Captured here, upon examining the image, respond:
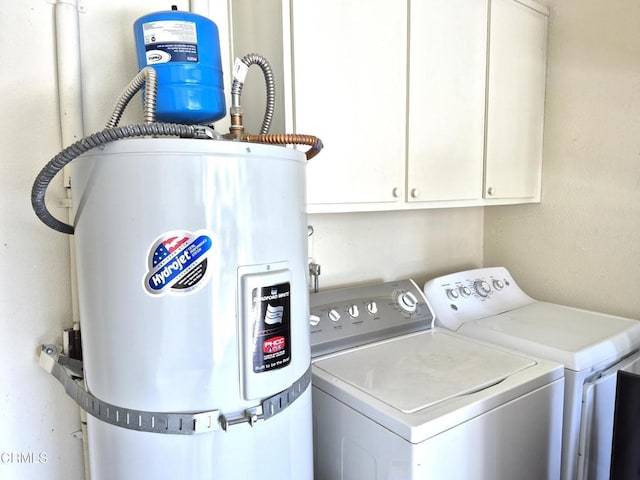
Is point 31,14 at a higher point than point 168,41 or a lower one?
higher

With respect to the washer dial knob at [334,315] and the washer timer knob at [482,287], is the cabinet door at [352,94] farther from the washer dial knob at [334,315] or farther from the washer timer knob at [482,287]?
the washer timer knob at [482,287]

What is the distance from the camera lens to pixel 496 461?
113 cm

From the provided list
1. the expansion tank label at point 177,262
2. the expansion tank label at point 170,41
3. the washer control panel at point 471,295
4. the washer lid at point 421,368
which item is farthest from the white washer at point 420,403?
the expansion tank label at point 170,41

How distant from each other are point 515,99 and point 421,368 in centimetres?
120

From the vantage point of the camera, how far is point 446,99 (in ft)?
5.13

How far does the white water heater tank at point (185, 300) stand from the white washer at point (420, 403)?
0.30 meters

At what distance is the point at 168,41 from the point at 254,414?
0.82 meters

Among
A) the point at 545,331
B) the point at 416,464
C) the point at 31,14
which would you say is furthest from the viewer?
the point at 545,331

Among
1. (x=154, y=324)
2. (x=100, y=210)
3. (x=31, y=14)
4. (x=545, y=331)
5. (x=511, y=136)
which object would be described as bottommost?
(x=545, y=331)

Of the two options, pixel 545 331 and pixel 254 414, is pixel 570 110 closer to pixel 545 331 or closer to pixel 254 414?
pixel 545 331

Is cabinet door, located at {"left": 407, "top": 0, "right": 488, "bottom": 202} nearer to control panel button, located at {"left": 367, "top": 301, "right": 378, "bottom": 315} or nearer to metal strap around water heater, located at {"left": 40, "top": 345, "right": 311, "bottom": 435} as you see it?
control panel button, located at {"left": 367, "top": 301, "right": 378, "bottom": 315}

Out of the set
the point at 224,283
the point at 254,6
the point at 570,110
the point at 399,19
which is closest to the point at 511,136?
the point at 570,110

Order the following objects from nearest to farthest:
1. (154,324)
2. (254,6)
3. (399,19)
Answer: (154,324)
(254,6)
(399,19)

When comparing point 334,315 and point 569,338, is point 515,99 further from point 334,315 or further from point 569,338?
point 334,315
